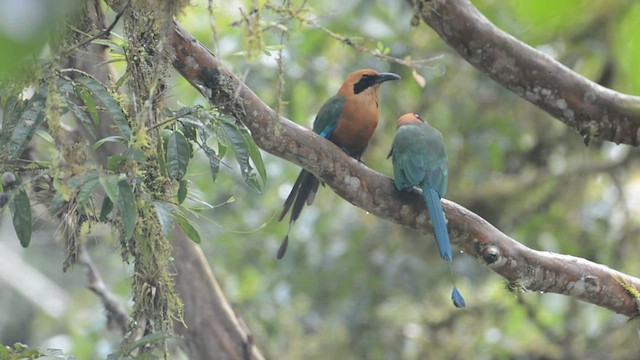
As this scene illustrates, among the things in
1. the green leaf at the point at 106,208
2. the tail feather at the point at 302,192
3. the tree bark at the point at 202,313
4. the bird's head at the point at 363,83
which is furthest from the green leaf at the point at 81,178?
the bird's head at the point at 363,83

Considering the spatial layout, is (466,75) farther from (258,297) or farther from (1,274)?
(1,274)

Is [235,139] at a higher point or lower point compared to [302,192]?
higher

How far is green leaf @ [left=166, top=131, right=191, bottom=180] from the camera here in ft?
6.97

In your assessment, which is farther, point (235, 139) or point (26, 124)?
point (235, 139)

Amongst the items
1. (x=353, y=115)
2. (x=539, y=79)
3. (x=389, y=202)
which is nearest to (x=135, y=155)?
(x=389, y=202)

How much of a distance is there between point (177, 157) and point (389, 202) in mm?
1185

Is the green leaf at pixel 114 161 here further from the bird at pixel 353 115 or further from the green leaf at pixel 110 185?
the bird at pixel 353 115

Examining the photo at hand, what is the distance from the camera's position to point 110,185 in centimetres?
184

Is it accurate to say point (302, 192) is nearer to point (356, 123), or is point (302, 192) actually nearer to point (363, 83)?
point (356, 123)

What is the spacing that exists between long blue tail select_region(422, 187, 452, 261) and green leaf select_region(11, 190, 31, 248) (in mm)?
1512

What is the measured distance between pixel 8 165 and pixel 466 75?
4.65m

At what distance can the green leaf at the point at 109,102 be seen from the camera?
207 centimetres

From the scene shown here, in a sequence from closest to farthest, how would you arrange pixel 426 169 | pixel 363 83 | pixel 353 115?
pixel 426 169 → pixel 353 115 → pixel 363 83

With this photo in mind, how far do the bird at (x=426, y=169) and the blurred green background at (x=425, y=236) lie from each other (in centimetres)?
171
